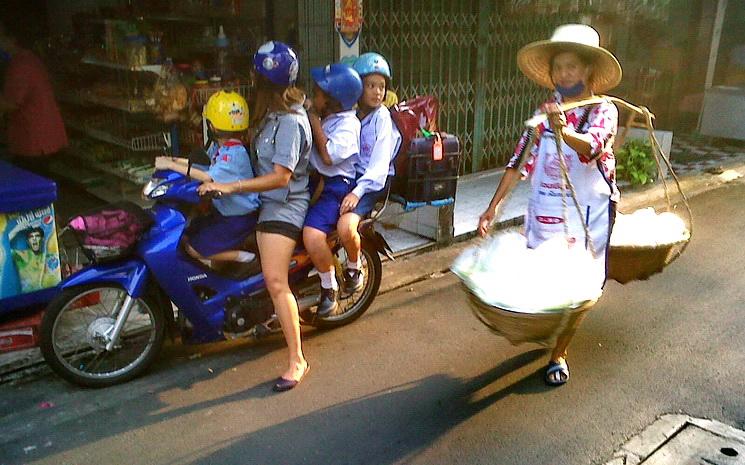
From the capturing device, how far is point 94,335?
12.3 ft

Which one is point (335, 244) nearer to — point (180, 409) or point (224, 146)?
point (224, 146)

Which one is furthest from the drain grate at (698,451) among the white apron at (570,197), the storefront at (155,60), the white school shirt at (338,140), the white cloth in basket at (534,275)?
the storefront at (155,60)

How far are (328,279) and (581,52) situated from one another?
191 cm

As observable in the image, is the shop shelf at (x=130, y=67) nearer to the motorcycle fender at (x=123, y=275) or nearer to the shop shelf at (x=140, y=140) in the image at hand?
the shop shelf at (x=140, y=140)

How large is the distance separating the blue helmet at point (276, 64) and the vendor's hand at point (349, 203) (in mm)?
750

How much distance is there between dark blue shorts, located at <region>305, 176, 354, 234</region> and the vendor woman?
2.77 feet

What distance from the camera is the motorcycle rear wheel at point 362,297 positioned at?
4.56 metres

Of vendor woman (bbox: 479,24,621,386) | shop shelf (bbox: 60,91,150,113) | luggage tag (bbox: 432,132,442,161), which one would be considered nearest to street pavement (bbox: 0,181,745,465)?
vendor woman (bbox: 479,24,621,386)

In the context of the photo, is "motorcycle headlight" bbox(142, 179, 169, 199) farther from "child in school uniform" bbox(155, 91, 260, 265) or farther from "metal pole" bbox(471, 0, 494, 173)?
"metal pole" bbox(471, 0, 494, 173)

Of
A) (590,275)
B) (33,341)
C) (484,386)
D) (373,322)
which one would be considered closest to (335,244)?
(373,322)

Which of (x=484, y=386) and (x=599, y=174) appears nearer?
(x=599, y=174)

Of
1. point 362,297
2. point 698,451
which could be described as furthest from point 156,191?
point 698,451

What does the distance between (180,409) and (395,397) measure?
116 centimetres

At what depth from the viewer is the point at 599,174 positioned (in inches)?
143
